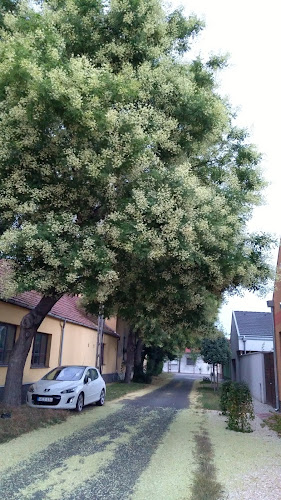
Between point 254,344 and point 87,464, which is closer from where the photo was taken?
point 87,464

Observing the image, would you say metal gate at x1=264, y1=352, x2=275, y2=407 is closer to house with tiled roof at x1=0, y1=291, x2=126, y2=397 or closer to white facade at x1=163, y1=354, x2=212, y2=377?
house with tiled roof at x1=0, y1=291, x2=126, y2=397

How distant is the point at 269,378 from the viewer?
1853cm

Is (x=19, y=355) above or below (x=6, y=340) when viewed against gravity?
below

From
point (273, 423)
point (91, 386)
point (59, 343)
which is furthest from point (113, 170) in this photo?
point (59, 343)

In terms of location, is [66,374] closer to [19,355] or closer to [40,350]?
[19,355]

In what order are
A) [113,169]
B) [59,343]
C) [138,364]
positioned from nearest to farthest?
[113,169] < [59,343] < [138,364]

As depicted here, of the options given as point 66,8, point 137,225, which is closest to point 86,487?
point 137,225

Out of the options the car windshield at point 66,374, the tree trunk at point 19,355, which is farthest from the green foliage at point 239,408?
the tree trunk at point 19,355

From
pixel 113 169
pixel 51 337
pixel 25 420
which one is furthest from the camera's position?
pixel 51 337

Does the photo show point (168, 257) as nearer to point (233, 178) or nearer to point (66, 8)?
point (233, 178)

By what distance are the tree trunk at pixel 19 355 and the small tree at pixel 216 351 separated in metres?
22.1

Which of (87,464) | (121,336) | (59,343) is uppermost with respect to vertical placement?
(121,336)

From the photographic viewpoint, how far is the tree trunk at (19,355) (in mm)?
10906

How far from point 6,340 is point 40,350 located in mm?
3196
